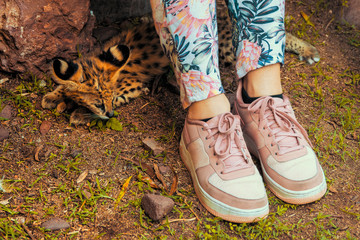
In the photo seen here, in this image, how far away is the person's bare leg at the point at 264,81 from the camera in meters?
2.82

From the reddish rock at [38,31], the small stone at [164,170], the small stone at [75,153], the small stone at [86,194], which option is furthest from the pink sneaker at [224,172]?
the reddish rock at [38,31]

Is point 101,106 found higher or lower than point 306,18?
higher

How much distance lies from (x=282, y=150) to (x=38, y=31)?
2.28 meters

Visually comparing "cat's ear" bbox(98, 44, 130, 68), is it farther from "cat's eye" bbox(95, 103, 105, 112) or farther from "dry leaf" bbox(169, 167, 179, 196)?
"dry leaf" bbox(169, 167, 179, 196)

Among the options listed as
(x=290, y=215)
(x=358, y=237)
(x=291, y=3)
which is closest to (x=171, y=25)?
(x=290, y=215)

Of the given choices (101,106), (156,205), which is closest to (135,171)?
(156,205)

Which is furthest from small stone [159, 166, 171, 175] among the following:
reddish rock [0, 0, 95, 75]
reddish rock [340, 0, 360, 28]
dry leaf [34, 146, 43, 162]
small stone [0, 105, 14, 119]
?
reddish rock [340, 0, 360, 28]

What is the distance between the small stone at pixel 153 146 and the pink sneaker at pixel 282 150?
0.67 metres

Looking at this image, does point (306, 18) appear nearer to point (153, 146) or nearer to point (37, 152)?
point (153, 146)

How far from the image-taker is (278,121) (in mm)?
2783

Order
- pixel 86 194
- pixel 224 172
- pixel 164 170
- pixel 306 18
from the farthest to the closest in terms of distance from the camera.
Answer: pixel 306 18
pixel 164 170
pixel 86 194
pixel 224 172

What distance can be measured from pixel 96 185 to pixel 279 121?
137cm

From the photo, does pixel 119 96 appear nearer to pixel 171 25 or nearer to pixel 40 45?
pixel 40 45

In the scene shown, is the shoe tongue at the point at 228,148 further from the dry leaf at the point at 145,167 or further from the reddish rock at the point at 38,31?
the reddish rock at the point at 38,31
